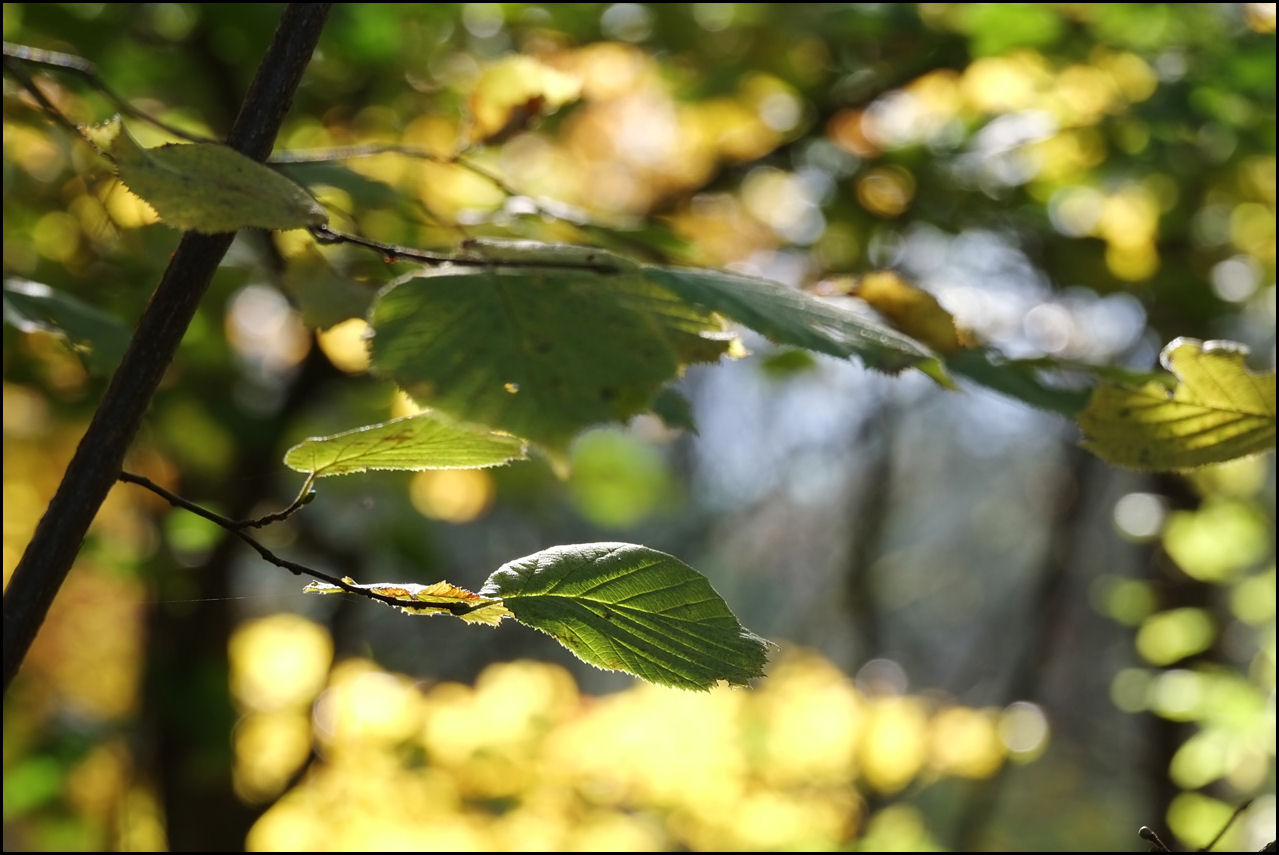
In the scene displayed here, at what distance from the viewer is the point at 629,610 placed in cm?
35

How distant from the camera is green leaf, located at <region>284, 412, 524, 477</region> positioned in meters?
0.35

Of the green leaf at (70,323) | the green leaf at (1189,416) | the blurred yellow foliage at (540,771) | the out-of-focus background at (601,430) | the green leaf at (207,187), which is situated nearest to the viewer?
the green leaf at (207,187)

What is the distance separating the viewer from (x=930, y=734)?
124 inches

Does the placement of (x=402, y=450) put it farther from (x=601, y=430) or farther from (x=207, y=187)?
(x=601, y=430)

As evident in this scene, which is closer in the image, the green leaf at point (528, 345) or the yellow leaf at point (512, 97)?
the green leaf at point (528, 345)

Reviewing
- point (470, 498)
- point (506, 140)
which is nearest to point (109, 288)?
point (506, 140)

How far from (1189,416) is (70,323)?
1.80 feet

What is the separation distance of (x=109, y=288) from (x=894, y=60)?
96 cm

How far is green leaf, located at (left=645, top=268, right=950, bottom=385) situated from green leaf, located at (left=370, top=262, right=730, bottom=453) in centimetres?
2

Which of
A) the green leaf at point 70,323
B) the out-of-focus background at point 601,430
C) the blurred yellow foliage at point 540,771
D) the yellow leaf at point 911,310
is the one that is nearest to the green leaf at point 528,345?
the out-of-focus background at point 601,430

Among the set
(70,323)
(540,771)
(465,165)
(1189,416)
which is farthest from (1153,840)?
(540,771)

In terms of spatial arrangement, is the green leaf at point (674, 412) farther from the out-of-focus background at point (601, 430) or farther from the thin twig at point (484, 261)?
the thin twig at point (484, 261)

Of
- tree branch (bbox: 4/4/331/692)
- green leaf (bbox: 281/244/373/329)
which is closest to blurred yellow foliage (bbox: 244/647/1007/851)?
green leaf (bbox: 281/244/373/329)

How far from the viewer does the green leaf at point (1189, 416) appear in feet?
1.41
